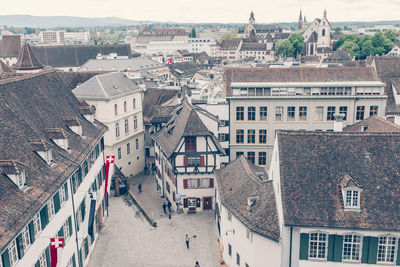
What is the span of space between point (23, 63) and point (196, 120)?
51.1 meters


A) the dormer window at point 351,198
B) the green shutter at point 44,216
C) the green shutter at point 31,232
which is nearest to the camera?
the green shutter at point 31,232

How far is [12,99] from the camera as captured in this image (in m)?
32.4

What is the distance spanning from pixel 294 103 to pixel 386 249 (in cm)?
2988

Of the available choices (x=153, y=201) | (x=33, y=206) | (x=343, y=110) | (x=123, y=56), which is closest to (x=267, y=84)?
(x=343, y=110)

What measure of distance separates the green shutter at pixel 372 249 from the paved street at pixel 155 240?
50.0ft

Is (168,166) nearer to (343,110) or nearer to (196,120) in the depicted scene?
(196,120)

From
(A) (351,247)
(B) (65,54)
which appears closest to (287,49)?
(B) (65,54)

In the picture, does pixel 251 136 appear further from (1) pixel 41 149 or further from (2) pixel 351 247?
(1) pixel 41 149

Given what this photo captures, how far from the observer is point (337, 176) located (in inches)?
1191

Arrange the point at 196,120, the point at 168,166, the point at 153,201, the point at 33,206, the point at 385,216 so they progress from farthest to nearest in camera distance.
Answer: the point at 153,201, the point at 168,166, the point at 196,120, the point at 385,216, the point at 33,206

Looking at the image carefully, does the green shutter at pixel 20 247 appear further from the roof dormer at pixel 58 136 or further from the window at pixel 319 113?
the window at pixel 319 113

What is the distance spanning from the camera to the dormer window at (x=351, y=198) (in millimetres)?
28625

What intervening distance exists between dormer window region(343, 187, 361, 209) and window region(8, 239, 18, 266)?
2137 cm

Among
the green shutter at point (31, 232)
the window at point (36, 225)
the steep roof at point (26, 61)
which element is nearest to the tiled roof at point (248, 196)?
the window at point (36, 225)
